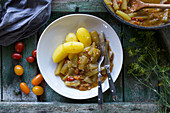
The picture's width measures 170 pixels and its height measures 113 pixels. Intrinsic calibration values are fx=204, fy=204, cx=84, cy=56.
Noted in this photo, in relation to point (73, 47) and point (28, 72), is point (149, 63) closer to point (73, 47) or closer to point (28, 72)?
point (73, 47)

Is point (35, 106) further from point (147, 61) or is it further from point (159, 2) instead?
point (159, 2)

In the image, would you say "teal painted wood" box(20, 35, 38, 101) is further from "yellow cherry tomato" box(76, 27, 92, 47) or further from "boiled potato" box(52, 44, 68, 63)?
"yellow cherry tomato" box(76, 27, 92, 47)

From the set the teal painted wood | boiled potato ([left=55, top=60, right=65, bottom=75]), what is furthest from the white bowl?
the teal painted wood

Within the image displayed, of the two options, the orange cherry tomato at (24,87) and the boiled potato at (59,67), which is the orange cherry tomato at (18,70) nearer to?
the orange cherry tomato at (24,87)

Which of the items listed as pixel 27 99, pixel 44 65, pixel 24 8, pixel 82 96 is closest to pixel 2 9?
pixel 24 8

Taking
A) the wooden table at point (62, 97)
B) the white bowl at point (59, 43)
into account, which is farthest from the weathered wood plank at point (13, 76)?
the white bowl at point (59, 43)

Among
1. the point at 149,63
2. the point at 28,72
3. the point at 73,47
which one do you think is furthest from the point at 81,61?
the point at 149,63
